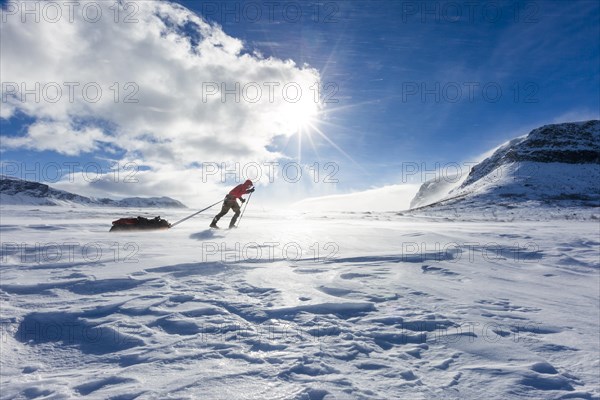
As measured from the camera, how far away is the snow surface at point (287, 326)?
240 centimetres

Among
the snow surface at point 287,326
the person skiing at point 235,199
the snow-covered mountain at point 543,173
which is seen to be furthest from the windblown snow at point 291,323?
the snow-covered mountain at point 543,173

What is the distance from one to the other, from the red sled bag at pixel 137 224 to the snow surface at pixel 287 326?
395cm

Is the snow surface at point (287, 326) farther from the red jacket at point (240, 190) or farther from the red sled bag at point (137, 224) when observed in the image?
the red jacket at point (240, 190)

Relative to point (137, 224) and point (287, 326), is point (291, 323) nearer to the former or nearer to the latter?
point (287, 326)

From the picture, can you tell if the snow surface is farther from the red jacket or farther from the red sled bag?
the red jacket

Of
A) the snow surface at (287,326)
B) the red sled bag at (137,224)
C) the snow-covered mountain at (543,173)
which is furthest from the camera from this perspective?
the snow-covered mountain at (543,173)

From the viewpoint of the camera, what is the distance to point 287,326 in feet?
11.0

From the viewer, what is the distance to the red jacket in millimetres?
12867

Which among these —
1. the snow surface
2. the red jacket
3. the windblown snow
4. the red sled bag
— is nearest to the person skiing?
the red jacket

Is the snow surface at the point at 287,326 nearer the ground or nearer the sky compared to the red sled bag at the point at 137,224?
nearer the ground

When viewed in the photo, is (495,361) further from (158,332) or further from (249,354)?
(158,332)

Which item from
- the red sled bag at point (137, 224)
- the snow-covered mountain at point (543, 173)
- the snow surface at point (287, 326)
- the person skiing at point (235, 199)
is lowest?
the snow surface at point (287, 326)

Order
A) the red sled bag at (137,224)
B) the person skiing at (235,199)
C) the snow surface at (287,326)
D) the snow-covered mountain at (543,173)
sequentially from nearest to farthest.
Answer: the snow surface at (287,326)
the red sled bag at (137,224)
the person skiing at (235,199)
the snow-covered mountain at (543,173)

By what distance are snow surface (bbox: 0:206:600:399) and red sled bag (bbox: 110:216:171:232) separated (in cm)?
395
